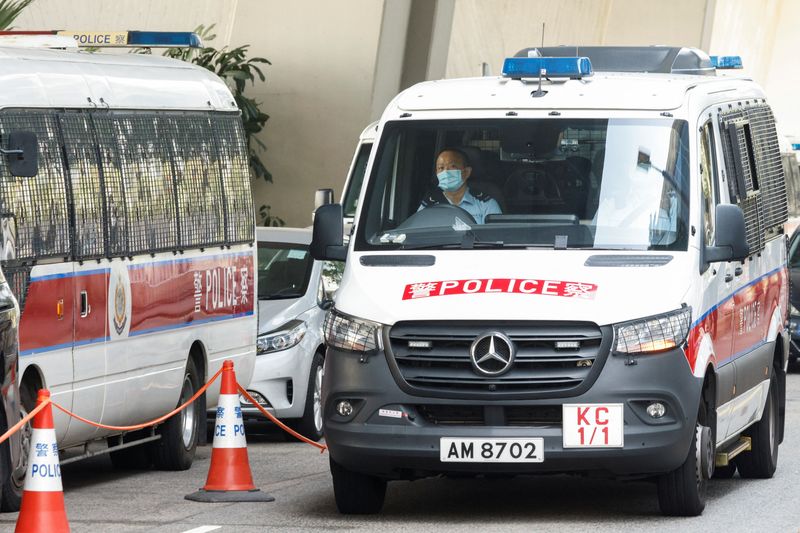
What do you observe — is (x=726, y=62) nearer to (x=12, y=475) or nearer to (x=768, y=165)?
(x=768, y=165)

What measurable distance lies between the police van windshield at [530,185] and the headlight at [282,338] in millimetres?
4917

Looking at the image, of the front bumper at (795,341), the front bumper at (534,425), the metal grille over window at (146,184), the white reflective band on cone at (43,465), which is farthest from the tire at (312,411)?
the front bumper at (795,341)

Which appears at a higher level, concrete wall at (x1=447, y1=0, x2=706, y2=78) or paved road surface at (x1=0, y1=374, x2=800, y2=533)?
concrete wall at (x1=447, y1=0, x2=706, y2=78)

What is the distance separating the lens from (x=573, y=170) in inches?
446

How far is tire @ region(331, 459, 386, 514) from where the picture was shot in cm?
1091

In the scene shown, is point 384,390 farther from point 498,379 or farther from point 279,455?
point 279,455

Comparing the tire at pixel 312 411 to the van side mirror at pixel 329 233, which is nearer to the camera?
the van side mirror at pixel 329 233

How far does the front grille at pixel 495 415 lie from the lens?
10.3m

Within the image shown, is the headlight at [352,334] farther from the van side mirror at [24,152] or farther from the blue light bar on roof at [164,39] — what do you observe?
the blue light bar on roof at [164,39]

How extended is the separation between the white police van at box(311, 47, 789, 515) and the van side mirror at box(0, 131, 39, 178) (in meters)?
1.69

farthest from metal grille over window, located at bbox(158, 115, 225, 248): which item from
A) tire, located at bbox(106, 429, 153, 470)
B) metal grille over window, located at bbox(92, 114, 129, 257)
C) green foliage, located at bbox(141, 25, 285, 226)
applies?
green foliage, located at bbox(141, 25, 285, 226)

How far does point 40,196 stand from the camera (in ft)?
39.9

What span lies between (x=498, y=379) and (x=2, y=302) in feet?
8.39

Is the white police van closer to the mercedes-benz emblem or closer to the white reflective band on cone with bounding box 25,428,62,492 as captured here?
the mercedes-benz emblem
